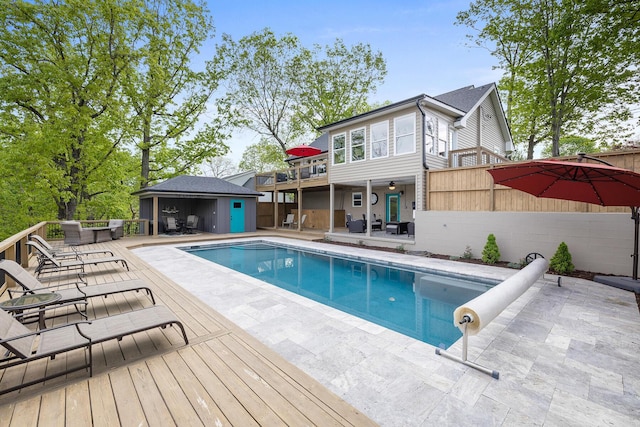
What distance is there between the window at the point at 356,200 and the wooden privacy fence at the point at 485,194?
700 centimetres

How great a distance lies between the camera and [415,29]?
45.9 ft

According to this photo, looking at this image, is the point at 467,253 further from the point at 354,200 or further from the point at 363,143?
the point at 354,200

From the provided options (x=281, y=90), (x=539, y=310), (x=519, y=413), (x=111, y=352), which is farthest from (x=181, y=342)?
(x=281, y=90)

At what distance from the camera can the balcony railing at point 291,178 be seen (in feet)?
49.9

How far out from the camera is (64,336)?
264cm

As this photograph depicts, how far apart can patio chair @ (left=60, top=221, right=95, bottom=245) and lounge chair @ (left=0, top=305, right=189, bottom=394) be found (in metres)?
9.74

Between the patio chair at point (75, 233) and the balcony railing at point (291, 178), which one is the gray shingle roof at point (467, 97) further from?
the patio chair at point (75, 233)

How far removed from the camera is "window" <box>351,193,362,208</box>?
1697 cm

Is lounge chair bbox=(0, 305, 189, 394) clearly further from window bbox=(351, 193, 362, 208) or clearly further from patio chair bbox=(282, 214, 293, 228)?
patio chair bbox=(282, 214, 293, 228)

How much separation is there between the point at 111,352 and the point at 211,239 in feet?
36.3

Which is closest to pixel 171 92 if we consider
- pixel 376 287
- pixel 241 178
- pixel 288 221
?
pixel 241 178

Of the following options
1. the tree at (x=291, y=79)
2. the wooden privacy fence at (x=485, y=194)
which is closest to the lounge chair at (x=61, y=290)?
the wooden privacy fence at (x=485, y=194)

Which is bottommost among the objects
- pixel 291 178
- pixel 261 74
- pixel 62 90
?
pixel 291 178

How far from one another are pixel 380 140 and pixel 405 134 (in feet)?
3.99
